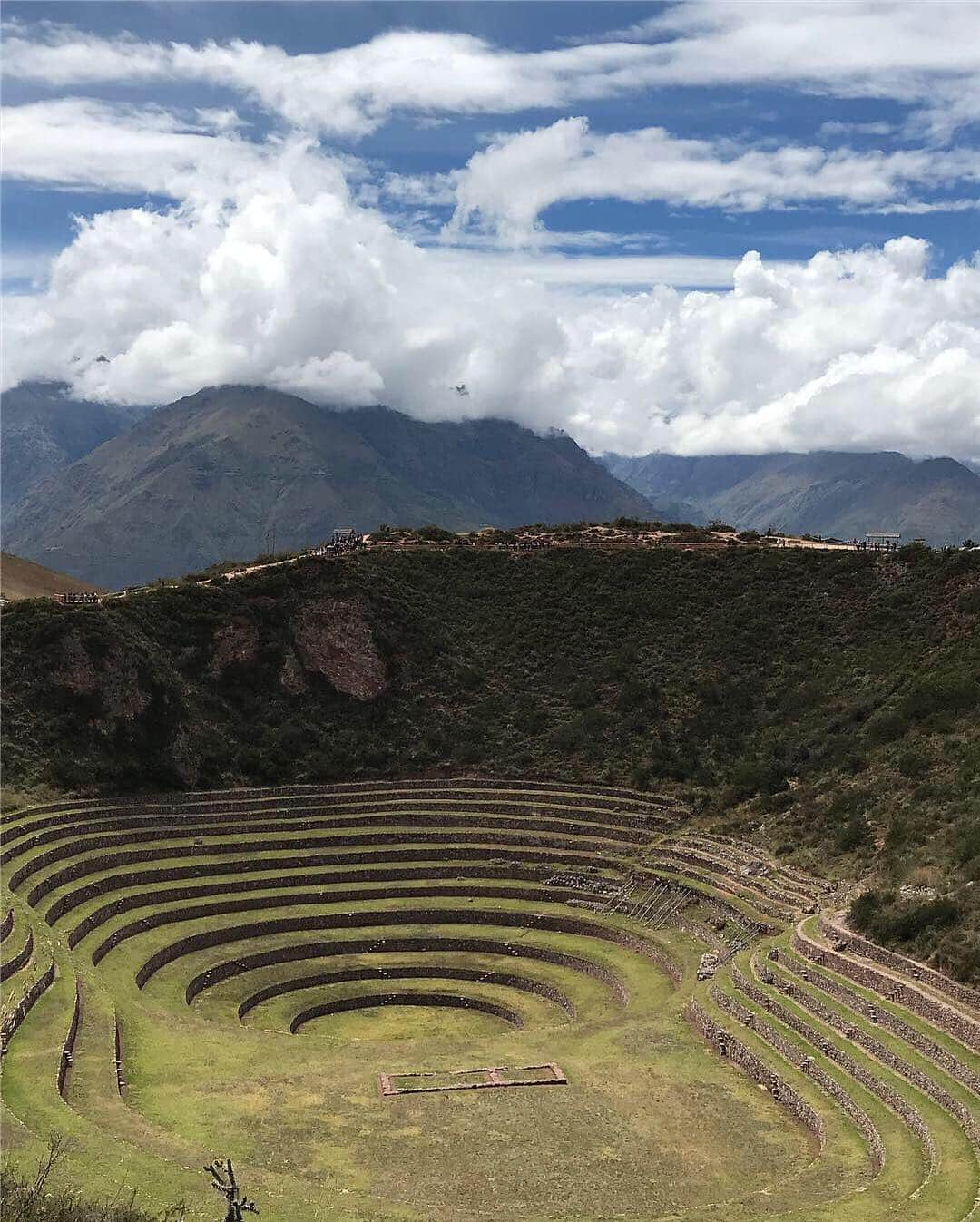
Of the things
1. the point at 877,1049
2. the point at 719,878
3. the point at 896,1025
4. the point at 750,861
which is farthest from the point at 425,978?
the point at 896,1025

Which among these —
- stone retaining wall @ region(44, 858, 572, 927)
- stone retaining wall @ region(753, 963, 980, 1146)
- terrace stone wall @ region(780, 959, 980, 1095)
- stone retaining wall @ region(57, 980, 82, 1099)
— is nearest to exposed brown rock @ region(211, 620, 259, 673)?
stone retaining wall @ region(44, 858, 572, 927)

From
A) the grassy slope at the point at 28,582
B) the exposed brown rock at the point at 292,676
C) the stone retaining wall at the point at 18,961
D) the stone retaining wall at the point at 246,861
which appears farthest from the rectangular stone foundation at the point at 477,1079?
the grassy slope at the point at 28,582

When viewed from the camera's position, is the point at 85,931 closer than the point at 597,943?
Yes

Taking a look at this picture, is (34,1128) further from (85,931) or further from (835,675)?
(835,675)

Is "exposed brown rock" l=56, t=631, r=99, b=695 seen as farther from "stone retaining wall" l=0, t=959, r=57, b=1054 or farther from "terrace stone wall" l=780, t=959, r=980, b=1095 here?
"terrace stone wall" l=780, t=959, r=980, b=1095

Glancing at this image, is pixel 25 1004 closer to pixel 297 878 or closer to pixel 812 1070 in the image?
pixel 297 878

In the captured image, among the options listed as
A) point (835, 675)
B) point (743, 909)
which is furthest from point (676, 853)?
point (835, 675)
